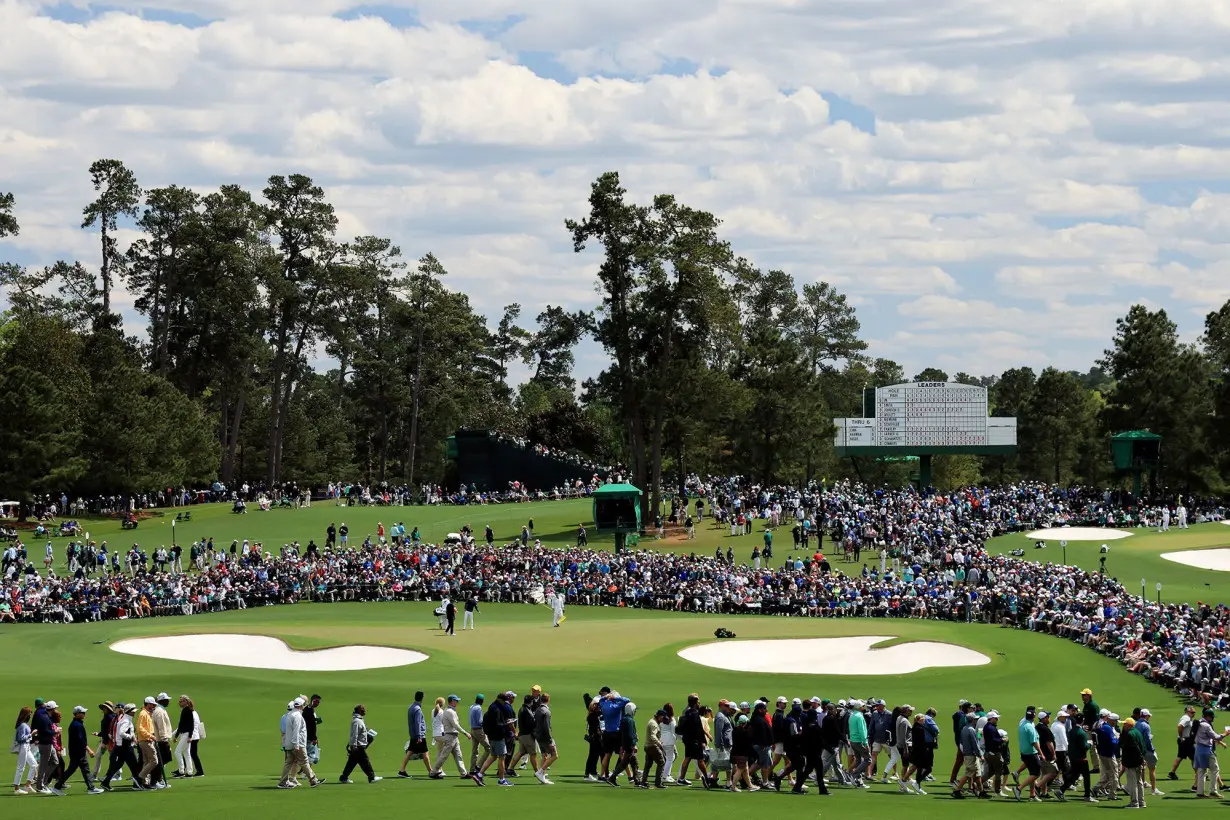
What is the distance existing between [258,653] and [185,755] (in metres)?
18.0

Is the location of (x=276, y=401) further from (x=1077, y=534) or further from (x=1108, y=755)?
(x=1108, y=755)

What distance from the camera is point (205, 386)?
4291 inches

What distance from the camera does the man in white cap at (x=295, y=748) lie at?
22.3 m

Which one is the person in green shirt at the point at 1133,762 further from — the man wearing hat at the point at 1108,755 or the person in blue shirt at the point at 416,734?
the person in blue shirt at the point at 416,734

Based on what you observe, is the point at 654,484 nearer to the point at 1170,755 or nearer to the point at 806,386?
the point at 806,386

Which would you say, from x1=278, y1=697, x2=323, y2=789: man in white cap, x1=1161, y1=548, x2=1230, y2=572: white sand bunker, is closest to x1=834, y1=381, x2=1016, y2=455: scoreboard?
x1=1161, y1=548, x2=1230, y2=572: white sand bunker

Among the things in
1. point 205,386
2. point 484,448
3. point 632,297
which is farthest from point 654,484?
point 205,386

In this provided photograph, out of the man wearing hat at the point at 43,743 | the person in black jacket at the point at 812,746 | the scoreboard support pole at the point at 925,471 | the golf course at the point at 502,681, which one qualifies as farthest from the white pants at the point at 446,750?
the scoreboard support pole at the point at 925,471

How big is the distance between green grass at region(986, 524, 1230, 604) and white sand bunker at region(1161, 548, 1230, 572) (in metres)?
0.52

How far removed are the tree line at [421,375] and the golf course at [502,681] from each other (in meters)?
28.7

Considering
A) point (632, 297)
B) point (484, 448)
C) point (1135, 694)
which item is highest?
point (632, 297)

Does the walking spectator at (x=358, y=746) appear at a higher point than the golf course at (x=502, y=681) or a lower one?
higher

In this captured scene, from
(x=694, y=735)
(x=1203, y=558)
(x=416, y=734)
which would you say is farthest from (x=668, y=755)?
(x=1203, y=558)

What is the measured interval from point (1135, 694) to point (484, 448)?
2347 inches
